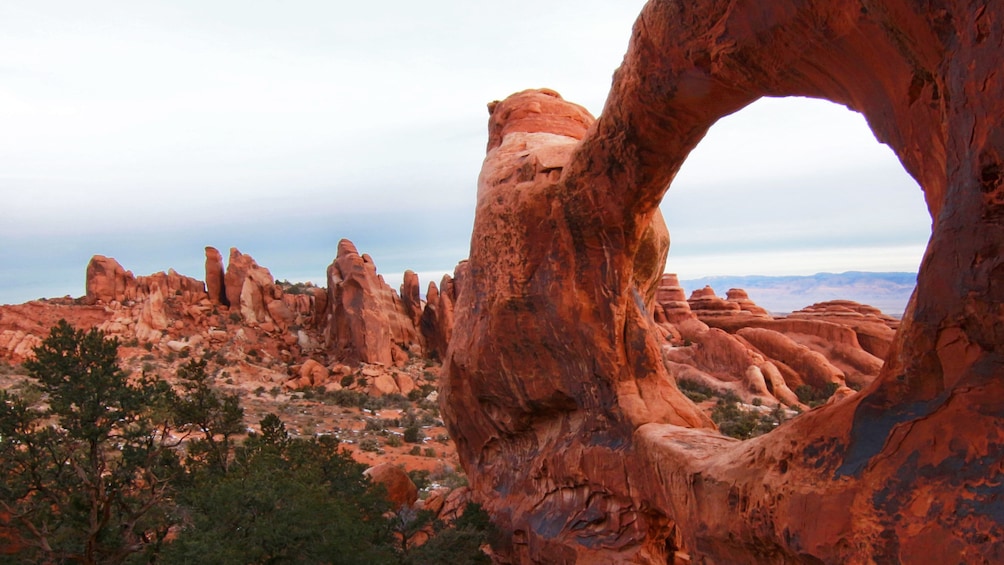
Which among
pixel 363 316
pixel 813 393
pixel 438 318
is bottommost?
pixel 813 393

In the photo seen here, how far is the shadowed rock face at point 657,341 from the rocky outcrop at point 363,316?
85.5ft

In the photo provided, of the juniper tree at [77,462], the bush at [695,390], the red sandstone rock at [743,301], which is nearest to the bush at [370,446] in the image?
the juniper tree at [77,462]

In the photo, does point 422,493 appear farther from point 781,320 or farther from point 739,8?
point 781,320

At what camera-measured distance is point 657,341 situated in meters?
8.69

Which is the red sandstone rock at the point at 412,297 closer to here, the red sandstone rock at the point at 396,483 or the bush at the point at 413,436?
the bush at the point at 413,436

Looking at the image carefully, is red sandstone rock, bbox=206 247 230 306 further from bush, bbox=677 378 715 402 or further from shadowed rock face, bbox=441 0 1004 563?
shadowed rock face, bbox=441 0 1004 563

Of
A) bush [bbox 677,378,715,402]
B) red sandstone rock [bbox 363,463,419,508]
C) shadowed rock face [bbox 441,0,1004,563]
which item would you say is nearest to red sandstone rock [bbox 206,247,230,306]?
bush [bbox 677,378,715,402]

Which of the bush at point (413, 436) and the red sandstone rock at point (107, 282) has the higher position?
the red sandstone rock at point (107, 282)

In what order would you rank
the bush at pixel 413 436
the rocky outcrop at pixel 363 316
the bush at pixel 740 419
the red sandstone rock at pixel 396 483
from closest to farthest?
the red sandstone rock at pixel 396 483 → the bush at pixel 740 419 → the bush at pixel 413 436 → the rocky outcrop at pixel 363 316

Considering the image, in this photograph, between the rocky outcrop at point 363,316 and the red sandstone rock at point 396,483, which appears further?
the rocky outcrop at point 363,316

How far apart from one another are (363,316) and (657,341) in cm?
3060

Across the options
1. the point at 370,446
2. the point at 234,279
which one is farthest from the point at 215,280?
the point at 370,446

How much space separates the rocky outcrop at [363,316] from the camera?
3694cm

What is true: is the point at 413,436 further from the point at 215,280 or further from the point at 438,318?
the point at 215,280
